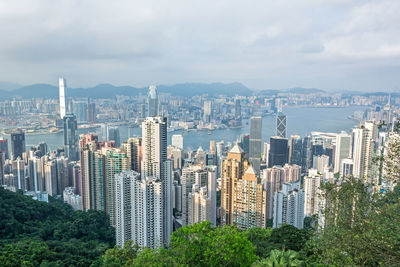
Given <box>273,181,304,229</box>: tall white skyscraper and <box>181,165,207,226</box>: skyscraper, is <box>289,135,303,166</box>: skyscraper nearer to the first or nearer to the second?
<box>181,165,207,226</box>: skyscraper

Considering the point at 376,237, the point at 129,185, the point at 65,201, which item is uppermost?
the point at 376,237

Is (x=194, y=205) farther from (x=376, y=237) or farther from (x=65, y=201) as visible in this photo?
(x=376, y=237)

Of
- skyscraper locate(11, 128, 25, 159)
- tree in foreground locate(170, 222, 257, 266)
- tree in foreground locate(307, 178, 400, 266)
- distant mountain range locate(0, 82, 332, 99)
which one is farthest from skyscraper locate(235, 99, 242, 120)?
tree in foreground locate(307, 178, 400, 266)

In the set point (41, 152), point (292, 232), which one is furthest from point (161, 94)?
point (292, 232)

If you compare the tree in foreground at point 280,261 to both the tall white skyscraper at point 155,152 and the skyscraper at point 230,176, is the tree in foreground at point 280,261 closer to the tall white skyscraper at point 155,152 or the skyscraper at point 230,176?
the skyscraper at point 230,176

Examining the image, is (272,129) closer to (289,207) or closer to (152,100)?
(152,100)

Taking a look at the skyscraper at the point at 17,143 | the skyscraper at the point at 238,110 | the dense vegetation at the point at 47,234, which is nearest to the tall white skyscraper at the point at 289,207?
the dense vegetation at the point at 47,234
